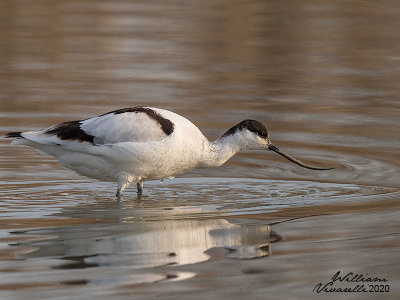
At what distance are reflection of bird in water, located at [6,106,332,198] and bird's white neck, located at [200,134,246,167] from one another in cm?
12

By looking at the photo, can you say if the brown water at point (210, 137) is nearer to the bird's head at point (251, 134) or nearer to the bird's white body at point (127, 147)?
the bird's white body at point (127, 147)

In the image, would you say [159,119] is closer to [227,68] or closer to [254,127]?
[254,127]

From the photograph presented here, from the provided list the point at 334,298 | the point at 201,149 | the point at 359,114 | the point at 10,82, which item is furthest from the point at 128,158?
the point at 10,82

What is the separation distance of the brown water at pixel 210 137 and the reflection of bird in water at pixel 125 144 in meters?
0.32

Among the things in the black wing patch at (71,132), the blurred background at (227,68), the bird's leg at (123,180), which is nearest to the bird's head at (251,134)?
the blurred background at (227,68)

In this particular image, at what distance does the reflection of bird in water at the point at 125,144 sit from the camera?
974 cm

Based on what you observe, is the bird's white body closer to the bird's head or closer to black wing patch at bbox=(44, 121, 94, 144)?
black wing patch at bbox=(44, 121, 94, 144)

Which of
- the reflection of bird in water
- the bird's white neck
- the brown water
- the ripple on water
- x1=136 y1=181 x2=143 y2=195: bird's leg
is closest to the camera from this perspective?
the brown water

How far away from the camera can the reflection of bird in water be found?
974cm

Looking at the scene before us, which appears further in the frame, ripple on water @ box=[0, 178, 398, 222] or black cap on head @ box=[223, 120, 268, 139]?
black cap on head @ box=[223, 120, 268, 139]

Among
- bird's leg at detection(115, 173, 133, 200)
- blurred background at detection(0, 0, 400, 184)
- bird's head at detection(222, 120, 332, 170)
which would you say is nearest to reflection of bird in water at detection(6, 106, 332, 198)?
bird's leg at detection(115, 173, 133, 200)

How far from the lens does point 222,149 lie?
10.4 m

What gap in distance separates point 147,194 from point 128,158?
0.80 metres

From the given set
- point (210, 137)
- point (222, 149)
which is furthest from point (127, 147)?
point (210, 137)
